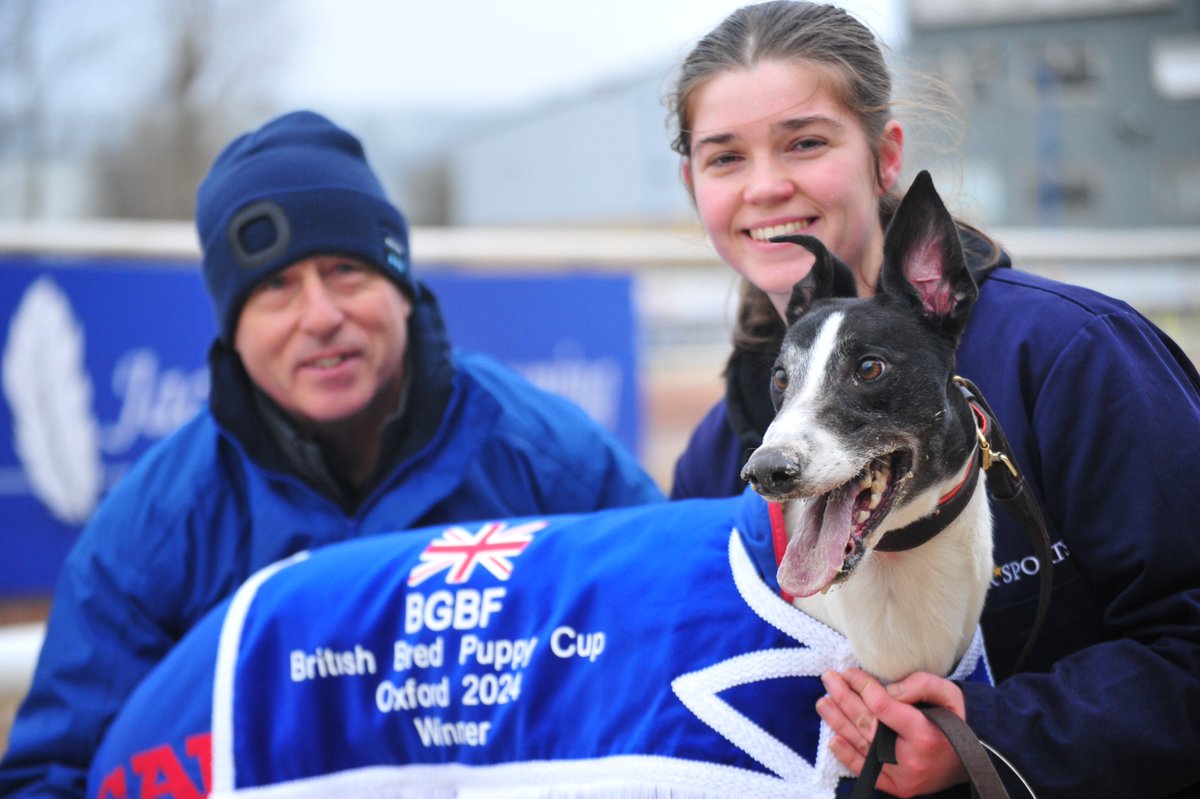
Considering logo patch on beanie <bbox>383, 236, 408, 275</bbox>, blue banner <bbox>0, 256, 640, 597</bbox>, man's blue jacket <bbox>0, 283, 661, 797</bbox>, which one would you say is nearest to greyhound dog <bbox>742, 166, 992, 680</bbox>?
man's blue jacket <bbox>0, 283, 661, 797</bbox>

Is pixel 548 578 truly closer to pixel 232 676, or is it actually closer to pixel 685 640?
pixel 685 640

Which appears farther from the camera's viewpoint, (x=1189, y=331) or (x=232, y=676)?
(x=1189, y=331)

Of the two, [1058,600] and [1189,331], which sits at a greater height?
[1058,600]

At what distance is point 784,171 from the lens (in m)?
2.01

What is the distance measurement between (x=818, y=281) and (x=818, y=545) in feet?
1.50

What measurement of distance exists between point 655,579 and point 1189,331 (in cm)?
739

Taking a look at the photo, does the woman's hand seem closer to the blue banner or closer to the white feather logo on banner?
the blue banner

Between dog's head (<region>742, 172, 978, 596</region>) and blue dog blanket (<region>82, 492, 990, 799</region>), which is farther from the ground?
dog's head (<region>742, 172, 978, 596</region>)

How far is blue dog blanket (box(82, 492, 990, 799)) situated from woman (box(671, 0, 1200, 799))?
0.44 ft

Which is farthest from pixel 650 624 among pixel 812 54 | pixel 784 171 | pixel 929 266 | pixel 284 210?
pixel 284 210

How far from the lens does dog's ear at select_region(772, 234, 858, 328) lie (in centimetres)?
174

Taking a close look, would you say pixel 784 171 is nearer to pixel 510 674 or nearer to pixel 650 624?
pixel 650 624

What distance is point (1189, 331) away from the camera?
8.02 m

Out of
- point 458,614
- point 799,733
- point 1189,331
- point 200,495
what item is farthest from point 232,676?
point 1189,331
